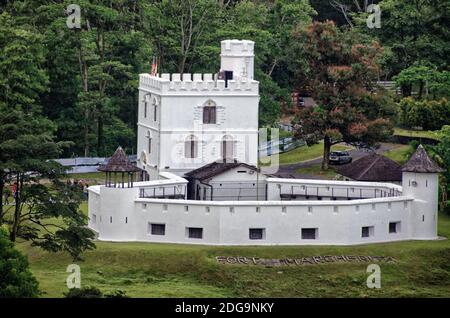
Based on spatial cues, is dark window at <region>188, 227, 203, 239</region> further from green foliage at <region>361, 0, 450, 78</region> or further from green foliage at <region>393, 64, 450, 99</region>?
green foliage at <region>361, 0, 450, 78</region>

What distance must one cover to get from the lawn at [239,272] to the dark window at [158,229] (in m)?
1.22

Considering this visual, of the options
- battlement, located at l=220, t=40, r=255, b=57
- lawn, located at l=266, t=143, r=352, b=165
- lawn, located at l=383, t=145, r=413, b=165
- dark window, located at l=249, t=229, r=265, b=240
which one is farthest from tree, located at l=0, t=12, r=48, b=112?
lawn, located at l=383, t=145, r=413, b=165

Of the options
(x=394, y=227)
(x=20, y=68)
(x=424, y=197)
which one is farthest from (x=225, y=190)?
(x=20, y=68)

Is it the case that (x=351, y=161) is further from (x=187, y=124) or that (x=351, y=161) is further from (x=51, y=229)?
(x=51, y=229)

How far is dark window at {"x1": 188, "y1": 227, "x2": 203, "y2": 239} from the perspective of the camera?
10712 centimetres

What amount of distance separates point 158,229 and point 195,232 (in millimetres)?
1966

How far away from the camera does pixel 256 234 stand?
10725 centimetres

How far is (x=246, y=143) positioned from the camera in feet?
390

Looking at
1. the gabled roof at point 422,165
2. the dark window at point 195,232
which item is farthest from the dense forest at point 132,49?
the dark window at point 195,232

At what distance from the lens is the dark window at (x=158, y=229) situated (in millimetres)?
107562

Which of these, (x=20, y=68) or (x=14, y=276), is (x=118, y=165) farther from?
(x=20, y=68)

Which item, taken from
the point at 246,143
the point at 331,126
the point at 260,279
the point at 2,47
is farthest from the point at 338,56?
the point at 260,279

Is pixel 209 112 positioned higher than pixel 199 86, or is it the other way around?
pixel 199 86

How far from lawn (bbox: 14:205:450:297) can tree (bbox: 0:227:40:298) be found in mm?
7722
